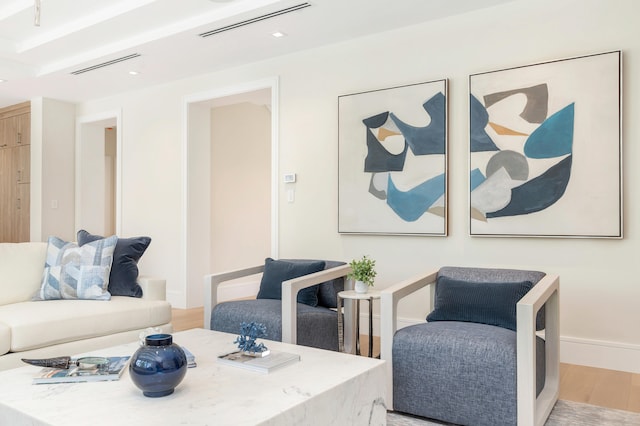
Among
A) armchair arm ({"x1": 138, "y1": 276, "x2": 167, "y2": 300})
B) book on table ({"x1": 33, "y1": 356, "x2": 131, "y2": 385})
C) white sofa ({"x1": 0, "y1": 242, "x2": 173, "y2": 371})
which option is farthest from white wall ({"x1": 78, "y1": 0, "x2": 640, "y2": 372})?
book on table ({"x1": 33, "y1": 356, "x2": 131, "y2": 385})

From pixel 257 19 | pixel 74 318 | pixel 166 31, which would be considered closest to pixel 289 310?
pixel 74 318

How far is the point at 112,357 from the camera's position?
2119 mm

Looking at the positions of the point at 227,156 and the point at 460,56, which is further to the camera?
the point at 227,156

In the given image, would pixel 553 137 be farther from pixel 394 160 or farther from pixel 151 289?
pixel 151 289

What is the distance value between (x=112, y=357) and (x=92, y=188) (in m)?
5.30

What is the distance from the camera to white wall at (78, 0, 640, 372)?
320cm

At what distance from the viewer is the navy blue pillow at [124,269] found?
3.38m

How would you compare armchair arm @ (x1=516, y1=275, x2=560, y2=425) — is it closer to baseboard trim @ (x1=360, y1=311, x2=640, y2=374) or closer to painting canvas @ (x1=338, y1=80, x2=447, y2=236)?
baseboard trim @ (x1=360, y1=311, x2=640, y2=374)

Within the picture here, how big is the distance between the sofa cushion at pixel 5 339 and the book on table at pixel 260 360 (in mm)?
1295

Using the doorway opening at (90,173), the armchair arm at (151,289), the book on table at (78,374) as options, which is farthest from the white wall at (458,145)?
the book on table at (78,374)

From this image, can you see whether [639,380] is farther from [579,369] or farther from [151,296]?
[151,296]

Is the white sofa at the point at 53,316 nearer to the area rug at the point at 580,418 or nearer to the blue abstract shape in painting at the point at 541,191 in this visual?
the area rug at the point at 580,418

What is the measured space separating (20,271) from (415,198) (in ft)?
8.98

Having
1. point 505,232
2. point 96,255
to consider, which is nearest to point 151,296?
point 96,255
